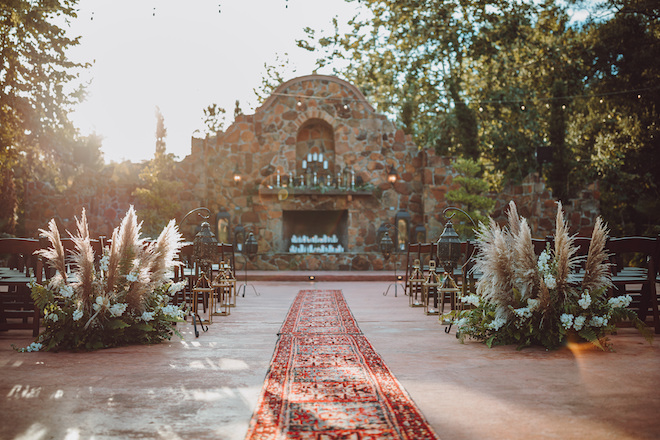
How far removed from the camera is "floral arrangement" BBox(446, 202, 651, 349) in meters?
4.69

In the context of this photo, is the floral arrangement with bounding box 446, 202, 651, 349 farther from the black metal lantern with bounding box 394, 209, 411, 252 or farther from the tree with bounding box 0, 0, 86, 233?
the black metal lantern with bounding box 394, 209, 411, 252

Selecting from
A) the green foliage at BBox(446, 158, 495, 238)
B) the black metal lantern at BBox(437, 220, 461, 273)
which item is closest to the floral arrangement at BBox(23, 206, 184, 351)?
the black metal lantern at BBox(437, 220, 461, 273)

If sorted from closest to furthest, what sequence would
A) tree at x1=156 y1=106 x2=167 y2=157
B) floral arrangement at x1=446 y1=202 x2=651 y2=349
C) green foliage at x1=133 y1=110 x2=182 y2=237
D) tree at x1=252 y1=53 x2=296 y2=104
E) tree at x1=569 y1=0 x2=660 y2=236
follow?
floral arrangement at x1=446 y1=202 x2=651 y2=349
green foliage at x1=133 y1=110 x2=182 y2=237
tree at x1=569 y1=0 x2=660 y2=236
tree at x1=252 y1=53 x2=296 y2=104
tree at x1=156 y1=106 x2=167 y2=157

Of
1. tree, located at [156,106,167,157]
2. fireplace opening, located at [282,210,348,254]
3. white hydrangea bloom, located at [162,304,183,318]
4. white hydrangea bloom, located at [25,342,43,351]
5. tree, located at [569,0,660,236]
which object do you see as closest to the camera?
white hydrangea bloom, located at [25,342,43,351]

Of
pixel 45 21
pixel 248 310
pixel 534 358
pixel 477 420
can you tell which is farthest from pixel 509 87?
pixel 477 420

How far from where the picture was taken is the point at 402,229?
16.2 m

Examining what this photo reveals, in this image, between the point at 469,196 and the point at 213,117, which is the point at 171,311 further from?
the point at 213,117

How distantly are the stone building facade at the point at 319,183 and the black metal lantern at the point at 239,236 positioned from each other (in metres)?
0.23

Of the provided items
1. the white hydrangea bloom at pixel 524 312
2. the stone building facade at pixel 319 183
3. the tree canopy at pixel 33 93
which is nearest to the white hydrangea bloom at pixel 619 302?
the white hydrangea bloom at pixel 524 312

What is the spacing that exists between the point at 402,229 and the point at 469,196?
2.02 metres

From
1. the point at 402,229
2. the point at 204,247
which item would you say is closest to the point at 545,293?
the point at 204,247

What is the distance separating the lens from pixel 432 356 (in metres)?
4.50

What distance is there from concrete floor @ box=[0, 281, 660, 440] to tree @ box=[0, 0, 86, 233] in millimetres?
9150

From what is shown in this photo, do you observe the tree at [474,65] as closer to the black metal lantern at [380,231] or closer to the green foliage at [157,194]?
the black metal lantern at [380,231]
